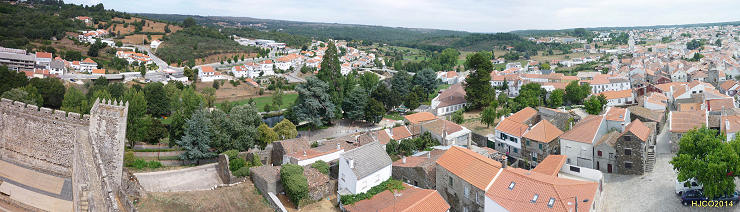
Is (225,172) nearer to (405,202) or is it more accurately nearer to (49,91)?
(405,202)

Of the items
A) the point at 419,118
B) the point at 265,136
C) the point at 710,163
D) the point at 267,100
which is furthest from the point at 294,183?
the point at 267,100

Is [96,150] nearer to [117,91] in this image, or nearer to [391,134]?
[391,134]

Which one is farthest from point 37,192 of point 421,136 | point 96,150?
point 421,136

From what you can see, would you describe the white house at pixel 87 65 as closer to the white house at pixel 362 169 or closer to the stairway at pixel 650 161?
→ the white house at pixel 362 169

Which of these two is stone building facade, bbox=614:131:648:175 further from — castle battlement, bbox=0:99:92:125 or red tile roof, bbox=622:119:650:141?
castle battlement, bbox=0:99:92:125

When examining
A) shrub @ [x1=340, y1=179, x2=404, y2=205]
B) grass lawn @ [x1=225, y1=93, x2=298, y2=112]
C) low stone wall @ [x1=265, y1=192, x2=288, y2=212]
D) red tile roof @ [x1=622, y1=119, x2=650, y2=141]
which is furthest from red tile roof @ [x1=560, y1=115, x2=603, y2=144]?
grass lawn @ [x1=225, y1=93, x2=298, y2=112]

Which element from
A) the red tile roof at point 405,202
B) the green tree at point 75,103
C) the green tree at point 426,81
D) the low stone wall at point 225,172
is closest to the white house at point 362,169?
the red tile roof at point 405,202
